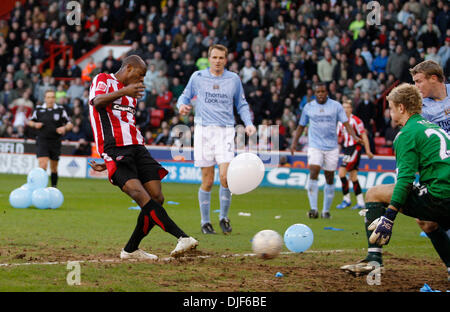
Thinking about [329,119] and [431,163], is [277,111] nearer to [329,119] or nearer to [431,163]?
[329,119]

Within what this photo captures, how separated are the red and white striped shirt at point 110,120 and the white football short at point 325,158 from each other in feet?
22.2

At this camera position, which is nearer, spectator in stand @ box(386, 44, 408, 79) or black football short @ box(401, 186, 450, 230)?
black football short @ box(401, 186, 450, 230)

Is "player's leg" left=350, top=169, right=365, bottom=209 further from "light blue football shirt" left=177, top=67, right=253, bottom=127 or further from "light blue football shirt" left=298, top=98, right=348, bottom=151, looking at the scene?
"light blue football shirt" left=177, top=67, right=253, bottom=127

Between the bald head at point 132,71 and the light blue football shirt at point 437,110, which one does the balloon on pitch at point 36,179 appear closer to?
the bald head at point 132,71

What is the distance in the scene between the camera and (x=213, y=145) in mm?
10203

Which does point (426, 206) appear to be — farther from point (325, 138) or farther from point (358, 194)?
point (358, 194)

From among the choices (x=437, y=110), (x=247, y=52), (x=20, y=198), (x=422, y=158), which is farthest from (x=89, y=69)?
(x=422, y=158)

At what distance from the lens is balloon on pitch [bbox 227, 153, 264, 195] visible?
894 cm

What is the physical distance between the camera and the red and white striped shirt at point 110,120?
733 cm

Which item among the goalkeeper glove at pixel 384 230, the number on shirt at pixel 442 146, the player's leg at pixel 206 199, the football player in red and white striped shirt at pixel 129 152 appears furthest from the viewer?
the player's leg at pixel 206 199

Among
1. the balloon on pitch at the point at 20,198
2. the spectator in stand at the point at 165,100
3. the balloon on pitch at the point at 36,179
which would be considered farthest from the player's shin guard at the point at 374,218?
the spectator in stand at the point at 165,100

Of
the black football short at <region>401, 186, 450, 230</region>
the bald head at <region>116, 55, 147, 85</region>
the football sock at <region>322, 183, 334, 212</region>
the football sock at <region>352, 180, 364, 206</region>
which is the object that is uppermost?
the bald head at <region>116, 55, 147, 85</region>

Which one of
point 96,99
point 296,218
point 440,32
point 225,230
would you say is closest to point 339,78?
point 440,32

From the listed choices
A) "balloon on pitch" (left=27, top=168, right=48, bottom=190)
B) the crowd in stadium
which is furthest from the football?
the crowd in stadium
